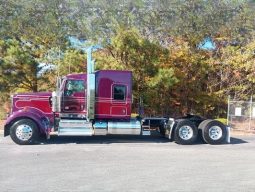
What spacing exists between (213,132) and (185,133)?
3.40ft

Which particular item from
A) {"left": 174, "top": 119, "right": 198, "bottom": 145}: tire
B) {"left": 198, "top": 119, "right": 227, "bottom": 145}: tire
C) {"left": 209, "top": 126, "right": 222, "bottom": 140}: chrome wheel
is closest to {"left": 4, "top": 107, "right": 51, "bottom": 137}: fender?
{"left": 174, "top": 119, "right": 198, "bottom": 145}: tire

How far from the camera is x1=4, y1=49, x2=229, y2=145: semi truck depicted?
1553 centimetres

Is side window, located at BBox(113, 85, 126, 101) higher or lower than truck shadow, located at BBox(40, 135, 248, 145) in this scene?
higher

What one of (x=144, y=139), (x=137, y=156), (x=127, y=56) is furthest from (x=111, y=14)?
(x=137, y=156)

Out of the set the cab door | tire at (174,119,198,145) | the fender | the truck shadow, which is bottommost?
the truck shadow

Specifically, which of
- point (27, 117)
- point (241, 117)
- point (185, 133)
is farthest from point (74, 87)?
point (241, 117)

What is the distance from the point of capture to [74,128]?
15328 mm

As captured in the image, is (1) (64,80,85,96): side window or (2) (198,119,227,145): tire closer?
(1) (64,80,85,96): side window

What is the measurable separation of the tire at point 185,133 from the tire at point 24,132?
4.99 m

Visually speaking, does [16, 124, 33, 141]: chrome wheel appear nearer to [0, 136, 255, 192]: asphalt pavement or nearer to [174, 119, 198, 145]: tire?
[0, 136, 255, 192]: asphalt pavement

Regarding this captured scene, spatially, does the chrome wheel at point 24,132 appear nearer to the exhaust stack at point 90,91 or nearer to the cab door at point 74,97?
the cab door at point 74,97

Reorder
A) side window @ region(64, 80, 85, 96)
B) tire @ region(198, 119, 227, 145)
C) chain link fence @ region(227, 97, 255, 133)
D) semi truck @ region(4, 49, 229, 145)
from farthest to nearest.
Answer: chain link fence @ region(227, 97, 255, 133), tire @ region(198, 119, 227, 145), side window @ region(64, 80, 85, 96), semi truck @ region(4, 49, 229, 145)

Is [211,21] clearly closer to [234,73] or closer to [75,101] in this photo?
[234,73]

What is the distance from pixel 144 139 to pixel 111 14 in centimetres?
1244
